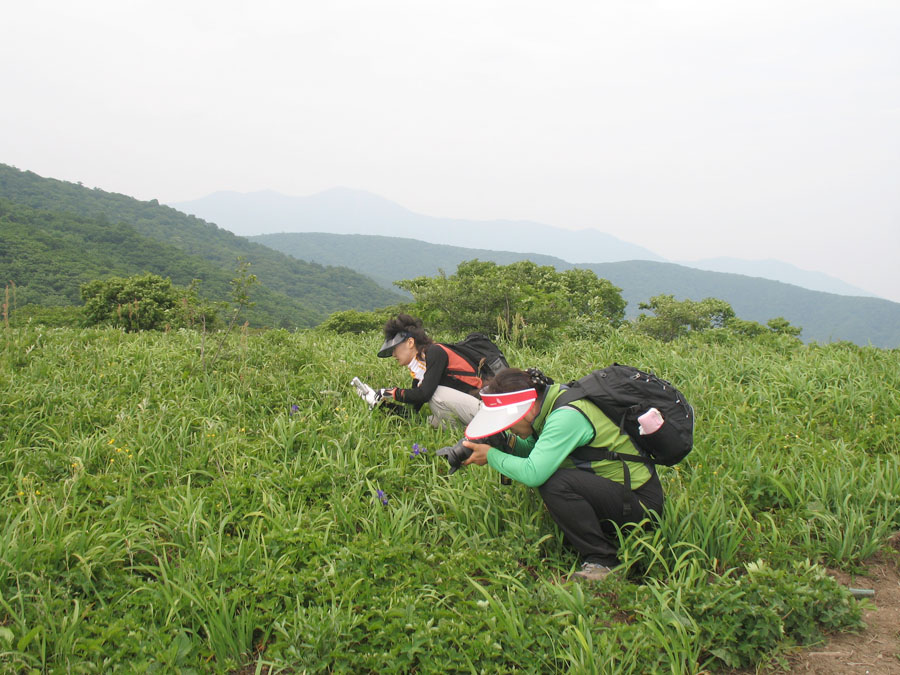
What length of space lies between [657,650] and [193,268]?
71.8m

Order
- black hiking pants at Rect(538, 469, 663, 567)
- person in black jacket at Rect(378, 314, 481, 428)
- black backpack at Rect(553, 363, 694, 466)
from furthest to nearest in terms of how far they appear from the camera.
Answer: person in black jacket at Rect(378, 314, 481, 428) → black hiking pants at Rect(538, 469, 663, 567) → black backpack at Rect(553, 363, 694, 466)

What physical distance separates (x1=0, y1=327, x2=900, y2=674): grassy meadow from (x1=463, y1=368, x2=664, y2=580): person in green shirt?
0.15 m

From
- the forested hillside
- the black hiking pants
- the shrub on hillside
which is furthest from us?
the forested hillside

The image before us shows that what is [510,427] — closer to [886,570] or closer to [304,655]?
[304,655]

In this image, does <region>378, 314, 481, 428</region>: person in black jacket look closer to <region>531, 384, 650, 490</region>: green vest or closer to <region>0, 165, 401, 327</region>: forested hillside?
<region>531, 384, 650, 490</region>: green vest

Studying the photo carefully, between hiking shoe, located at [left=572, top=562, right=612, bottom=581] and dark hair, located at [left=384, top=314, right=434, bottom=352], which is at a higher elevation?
dark hair, located at [left=384, top=314, right=434, bottom=352]

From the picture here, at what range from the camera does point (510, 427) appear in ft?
8.75

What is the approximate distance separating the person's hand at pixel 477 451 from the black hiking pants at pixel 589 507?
1.13 ft

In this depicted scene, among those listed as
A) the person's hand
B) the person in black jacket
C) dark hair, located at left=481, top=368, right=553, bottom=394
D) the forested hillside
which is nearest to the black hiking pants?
the person's hand

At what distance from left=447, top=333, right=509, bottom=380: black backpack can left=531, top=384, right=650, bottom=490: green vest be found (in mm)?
1649

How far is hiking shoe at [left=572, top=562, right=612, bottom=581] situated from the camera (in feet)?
8.50

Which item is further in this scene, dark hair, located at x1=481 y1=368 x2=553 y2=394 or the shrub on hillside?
the shrub on hillside

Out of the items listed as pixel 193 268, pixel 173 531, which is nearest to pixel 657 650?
pixel 173 531

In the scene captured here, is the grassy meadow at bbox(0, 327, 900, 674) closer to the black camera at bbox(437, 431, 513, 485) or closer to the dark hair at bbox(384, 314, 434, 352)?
the black camera at bbox(437, 431, 513, 485)
